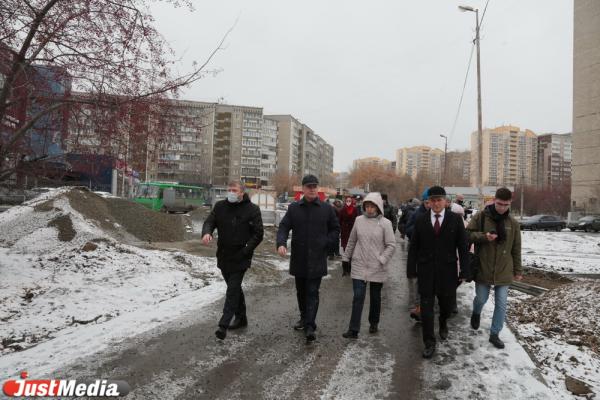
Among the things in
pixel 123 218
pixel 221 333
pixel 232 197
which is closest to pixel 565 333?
pixel 221 333

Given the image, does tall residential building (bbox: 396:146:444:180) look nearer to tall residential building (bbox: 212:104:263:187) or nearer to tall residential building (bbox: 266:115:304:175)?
tall residential building (bbox: 266:115:304:175)

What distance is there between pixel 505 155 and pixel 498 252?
10696 cm

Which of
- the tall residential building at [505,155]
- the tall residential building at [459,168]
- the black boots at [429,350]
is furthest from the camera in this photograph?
the tall residential building at [505,155]

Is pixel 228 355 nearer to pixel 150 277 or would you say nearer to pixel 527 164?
pixel 150 277

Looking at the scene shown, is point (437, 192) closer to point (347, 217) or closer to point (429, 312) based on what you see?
point (429, 312)

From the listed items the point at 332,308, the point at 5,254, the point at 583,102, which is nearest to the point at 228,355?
the point at 332,308

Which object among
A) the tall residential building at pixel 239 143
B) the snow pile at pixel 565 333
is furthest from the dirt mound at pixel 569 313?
the tall residential building at pixel 239 143

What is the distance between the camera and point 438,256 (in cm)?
472

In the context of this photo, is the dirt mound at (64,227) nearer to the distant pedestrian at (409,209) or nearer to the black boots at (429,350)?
the distant pedestrian at (409,209)

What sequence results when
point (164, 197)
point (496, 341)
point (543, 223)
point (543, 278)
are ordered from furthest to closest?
point (543, 223), point (164, 197), point (543, 278), point (496, 341)

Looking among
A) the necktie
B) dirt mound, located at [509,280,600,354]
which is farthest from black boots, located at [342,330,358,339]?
dirt mound, located at [509,280,600,354]

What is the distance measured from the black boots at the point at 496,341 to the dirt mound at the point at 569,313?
1.01m

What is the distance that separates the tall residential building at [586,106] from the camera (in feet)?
187

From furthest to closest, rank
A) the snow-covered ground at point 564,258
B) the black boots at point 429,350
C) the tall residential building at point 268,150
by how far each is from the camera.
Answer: the tall residential building at point 268,150 → the snow-covered ground at point 564,258 → the black boots at point 429,350
